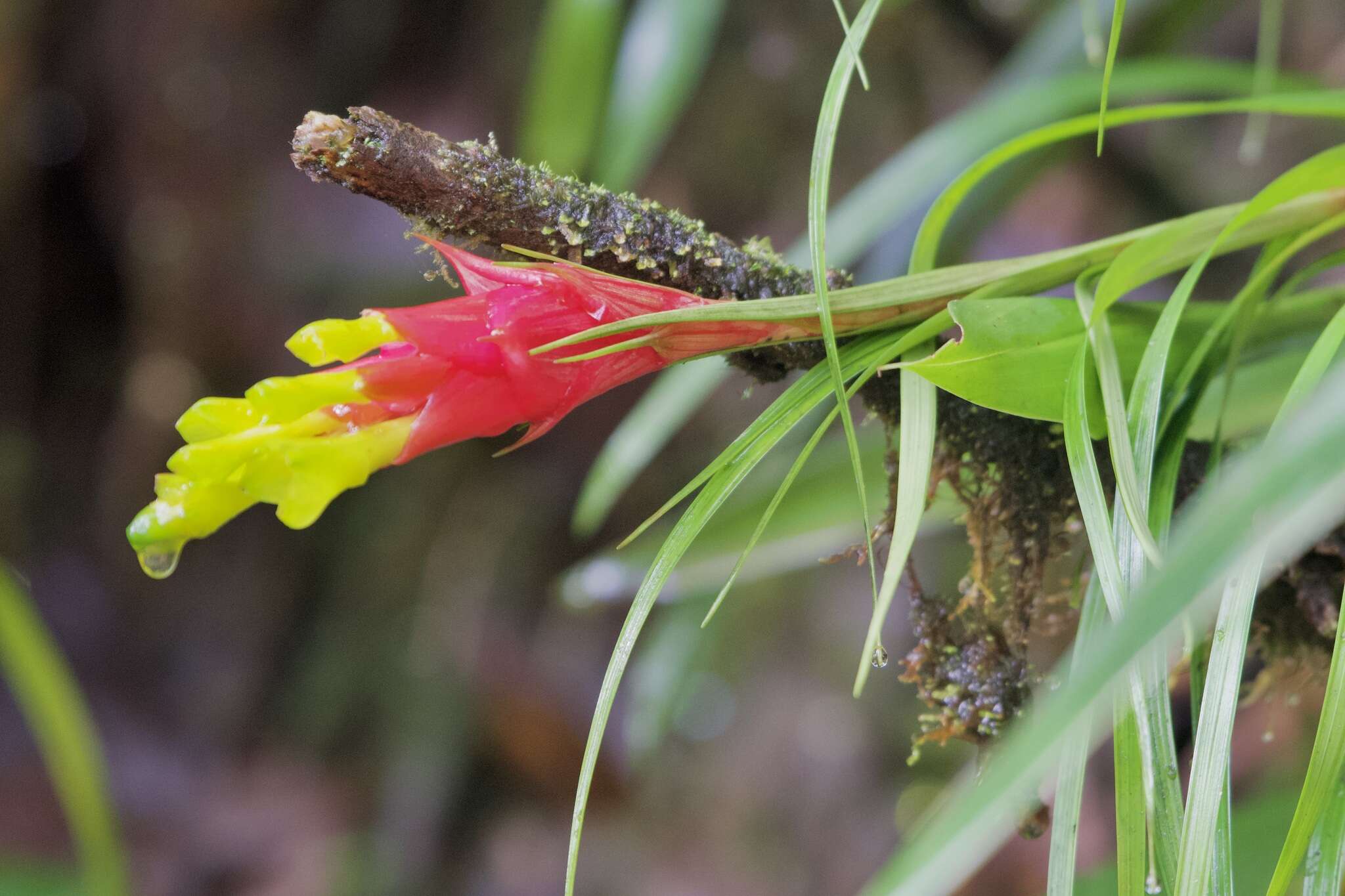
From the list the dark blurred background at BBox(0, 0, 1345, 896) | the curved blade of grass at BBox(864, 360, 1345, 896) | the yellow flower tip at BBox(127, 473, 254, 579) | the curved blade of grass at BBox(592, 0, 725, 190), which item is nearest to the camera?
the curved blade of grass at BBox(864, 360, 1345, 896)

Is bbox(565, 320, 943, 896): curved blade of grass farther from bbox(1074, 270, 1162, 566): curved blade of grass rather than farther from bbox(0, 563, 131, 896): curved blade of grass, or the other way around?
bbox(0, 563, 131, 896): curved blade of grass

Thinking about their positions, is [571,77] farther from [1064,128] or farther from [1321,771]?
[1321,771]

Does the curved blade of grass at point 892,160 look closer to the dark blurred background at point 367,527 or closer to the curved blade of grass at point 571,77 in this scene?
the curved blade of grass at point 571,77

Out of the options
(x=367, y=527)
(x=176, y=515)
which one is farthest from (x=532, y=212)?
(x=367, y=527)

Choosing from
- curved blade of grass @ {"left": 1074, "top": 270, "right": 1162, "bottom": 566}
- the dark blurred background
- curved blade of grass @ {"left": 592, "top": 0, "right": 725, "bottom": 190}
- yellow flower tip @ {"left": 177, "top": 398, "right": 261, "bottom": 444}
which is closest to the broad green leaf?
curved blade of grass @ {"left": 1074, "top": 270, "right": 1162, "bottom": 566}

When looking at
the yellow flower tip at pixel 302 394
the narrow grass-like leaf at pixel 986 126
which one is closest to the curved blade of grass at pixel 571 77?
the narrow grass-like leaf at pixel 986 126

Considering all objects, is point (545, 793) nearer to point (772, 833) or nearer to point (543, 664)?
point (543, 664)
